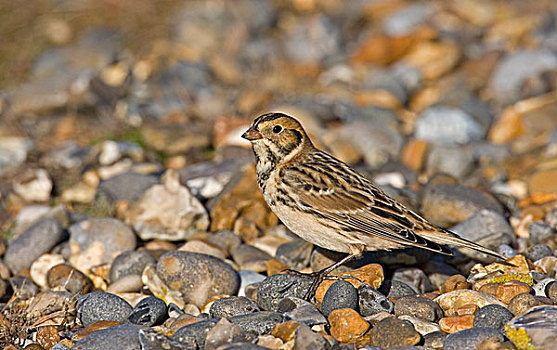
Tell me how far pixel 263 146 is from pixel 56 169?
3.45 m

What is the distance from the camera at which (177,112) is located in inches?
401

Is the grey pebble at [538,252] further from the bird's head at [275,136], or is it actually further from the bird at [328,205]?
the bird's head at [275,136]

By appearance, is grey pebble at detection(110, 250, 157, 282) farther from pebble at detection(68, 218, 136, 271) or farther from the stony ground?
pebble at detection(68, 218, 136, 271)

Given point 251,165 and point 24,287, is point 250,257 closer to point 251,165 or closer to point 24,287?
point 251,165

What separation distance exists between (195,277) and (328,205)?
117 cm

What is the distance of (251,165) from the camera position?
25.4 feet

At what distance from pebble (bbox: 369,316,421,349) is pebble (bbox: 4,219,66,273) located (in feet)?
10.7

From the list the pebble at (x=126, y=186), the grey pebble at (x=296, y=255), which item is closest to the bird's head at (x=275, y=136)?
the grey pebble at (x=296, y=255)

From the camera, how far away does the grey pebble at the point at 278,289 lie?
5559mm

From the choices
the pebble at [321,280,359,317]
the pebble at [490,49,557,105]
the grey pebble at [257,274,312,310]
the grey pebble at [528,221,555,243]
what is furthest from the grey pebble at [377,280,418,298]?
the pebble at [490,49,557,105]

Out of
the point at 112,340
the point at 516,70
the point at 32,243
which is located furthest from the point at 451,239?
the point at 516,70

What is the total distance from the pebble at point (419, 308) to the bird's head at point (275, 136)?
1.56 m

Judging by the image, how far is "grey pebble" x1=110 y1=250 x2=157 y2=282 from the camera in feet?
21.0

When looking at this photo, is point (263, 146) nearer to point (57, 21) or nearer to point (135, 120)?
point (135, 120)
